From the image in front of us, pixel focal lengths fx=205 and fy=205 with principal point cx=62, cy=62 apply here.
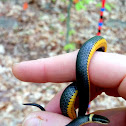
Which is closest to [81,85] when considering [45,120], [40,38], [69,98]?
[69,98]

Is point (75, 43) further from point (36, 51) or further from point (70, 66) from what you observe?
point (70, 66)

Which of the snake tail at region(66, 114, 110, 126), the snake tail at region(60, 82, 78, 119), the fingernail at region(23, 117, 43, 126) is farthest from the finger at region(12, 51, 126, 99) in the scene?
the fingernail at region(23, 117, 43, 126)

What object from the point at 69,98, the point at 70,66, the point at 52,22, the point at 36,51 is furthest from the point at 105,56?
the point at 52,22

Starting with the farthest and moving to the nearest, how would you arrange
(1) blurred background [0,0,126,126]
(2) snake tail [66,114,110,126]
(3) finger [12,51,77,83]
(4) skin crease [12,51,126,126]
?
(1) blurred background [0,0,126,126]
(3) finger [12,51,77,83]
(4) skin crease [12,51,126,126]
(2) snake tail [66,114,110,126]

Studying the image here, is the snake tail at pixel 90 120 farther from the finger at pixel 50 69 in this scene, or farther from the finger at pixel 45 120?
the finger at pixel 50 69

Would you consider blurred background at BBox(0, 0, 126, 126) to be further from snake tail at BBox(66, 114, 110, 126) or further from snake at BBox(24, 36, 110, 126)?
snake tail at BBox(66, 114, 110, 126)

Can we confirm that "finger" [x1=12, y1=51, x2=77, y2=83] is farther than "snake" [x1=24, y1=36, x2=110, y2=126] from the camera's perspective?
Yes

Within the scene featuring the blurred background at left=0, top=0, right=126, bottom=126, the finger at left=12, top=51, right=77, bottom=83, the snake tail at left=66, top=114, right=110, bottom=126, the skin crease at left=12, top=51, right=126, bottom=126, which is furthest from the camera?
the blurred background at left=0, top=0, right=126, bottom=126

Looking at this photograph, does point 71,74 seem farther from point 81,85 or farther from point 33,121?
point 33,121
